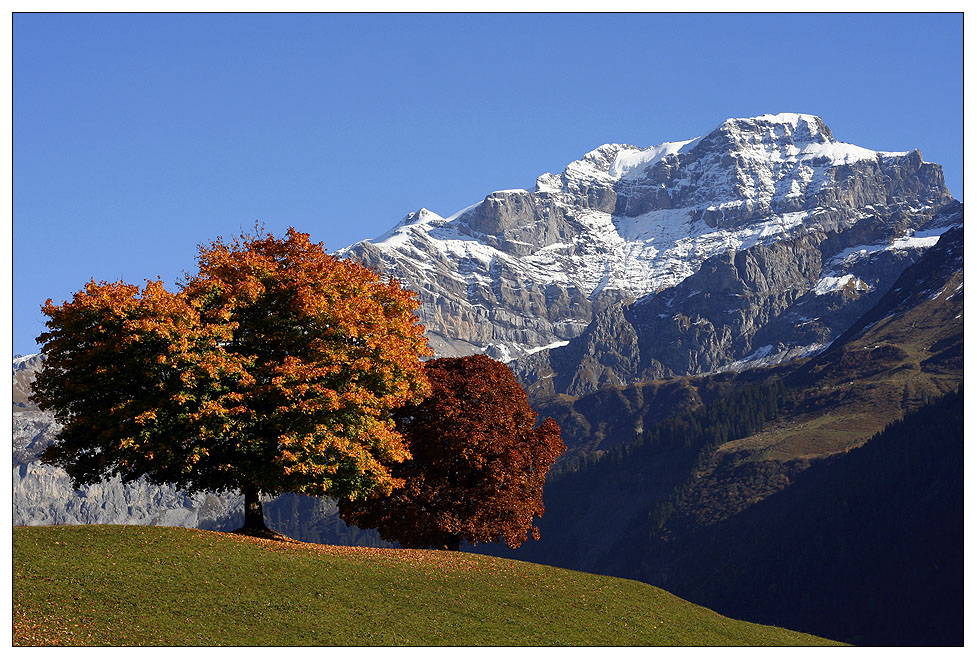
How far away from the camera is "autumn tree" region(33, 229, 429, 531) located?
183 ft

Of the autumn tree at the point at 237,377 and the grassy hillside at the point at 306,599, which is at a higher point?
the autumn tree at the point at 237,377

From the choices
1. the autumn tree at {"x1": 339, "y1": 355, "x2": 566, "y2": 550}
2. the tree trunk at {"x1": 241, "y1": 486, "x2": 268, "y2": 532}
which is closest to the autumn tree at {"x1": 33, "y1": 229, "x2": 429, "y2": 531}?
the tree trunk at {"x1": 241, "y1": 486, "x2": 268, "y2": 532}

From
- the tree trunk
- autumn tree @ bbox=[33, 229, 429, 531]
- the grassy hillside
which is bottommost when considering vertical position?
the grassy hillside

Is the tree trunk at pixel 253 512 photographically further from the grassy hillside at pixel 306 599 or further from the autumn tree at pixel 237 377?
the grassy hillside at pixel 306 599

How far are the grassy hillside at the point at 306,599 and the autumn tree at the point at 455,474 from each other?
7131mm

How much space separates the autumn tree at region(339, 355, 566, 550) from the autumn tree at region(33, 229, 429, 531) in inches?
269

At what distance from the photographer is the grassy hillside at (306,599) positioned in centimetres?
4591

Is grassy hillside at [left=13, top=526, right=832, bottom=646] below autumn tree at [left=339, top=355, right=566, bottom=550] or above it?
below

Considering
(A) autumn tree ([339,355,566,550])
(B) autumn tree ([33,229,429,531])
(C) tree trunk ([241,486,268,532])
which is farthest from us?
(A) autumn tree ([339,355,566,550])

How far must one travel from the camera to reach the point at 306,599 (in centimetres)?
5016

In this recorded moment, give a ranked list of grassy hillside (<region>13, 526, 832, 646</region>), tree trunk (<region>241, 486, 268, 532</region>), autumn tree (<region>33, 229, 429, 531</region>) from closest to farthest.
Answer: grassy hillside (<region>13, 526, 832, 646</region>)
autumn tree (<region>33, 229, 429, 531</region>)
tree trunk (<region>241, 486, 268, 532</region>)

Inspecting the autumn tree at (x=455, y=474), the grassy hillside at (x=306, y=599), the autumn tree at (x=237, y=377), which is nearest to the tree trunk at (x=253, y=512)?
the autumn tree at (x=237, y=377)

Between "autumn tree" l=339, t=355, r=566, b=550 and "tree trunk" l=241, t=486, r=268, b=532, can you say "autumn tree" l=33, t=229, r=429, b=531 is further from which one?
"autumn tree" l=339, t=355, r=566, b=550

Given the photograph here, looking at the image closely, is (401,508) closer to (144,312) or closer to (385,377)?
(385,377)
